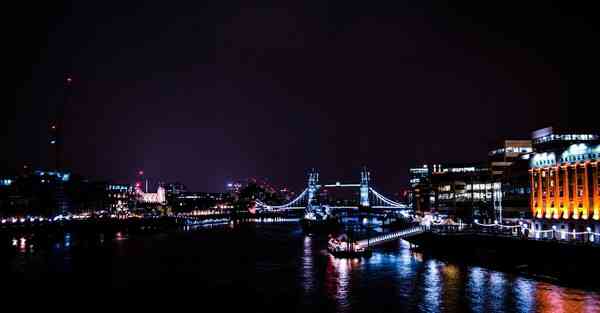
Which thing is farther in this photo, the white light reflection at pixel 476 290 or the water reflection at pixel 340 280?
the water reflection at pixel 340 280

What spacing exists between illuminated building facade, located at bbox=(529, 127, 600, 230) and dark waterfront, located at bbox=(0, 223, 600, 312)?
10.4 m

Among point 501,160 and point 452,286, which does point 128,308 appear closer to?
point 452,286

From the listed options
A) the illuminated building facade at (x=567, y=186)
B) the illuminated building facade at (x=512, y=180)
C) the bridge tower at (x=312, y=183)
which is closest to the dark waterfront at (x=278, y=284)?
the illuminated building facade at (x=567, y=186)

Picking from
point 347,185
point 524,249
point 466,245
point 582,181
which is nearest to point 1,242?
point 466,245

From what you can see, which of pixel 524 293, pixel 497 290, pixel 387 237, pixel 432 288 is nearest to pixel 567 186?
pixel 497 290

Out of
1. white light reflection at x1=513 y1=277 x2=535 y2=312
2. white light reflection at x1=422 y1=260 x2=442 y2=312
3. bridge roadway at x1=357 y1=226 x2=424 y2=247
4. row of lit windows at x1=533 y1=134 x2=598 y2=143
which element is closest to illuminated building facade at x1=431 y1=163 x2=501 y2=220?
row of lit windows at x1=533 y1=134 x2=598 y2=143

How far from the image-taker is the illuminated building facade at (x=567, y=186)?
49906mm

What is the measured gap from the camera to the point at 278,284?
45.2 meters

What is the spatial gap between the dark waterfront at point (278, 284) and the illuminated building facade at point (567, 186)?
411 inches

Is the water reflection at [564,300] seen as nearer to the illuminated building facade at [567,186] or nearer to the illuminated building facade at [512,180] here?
the illuminated building facade at [567,186]

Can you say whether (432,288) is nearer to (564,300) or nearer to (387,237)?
(564,300)

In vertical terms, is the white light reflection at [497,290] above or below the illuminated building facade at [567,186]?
below

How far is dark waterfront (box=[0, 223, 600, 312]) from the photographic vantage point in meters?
36.0

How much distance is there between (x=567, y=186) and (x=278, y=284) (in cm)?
2901
